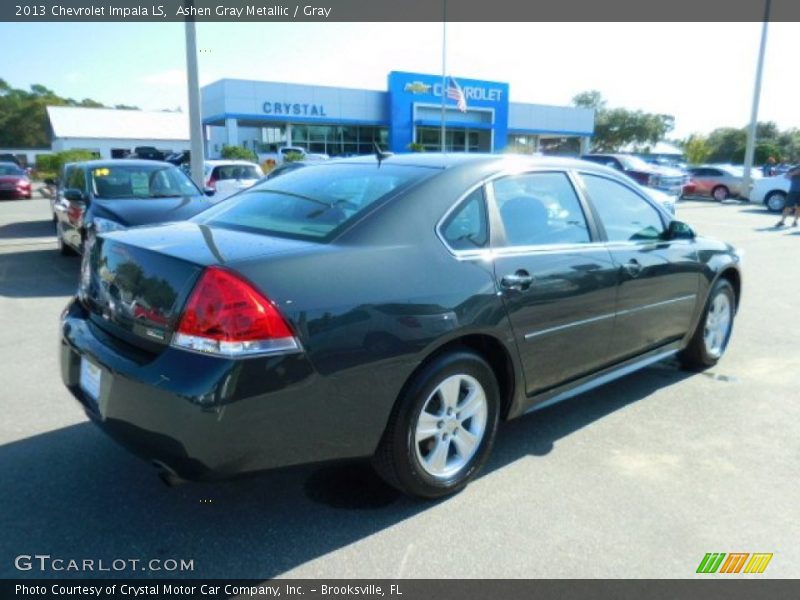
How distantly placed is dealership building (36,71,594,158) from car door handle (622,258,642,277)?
113ft

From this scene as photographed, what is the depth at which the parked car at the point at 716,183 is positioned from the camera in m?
26.4

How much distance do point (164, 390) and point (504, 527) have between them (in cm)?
159

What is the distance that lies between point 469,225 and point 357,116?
40.0 metres

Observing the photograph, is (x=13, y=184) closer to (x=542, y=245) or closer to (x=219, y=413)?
(x=542, y=245)

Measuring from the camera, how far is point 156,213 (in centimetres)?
761

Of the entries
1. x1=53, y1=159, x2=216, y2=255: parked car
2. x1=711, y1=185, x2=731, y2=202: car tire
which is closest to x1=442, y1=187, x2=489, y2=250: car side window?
x1=53, y1=159, x2=216, y2=255: parked car

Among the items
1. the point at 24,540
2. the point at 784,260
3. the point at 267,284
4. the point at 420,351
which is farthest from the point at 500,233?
the point at 784,260

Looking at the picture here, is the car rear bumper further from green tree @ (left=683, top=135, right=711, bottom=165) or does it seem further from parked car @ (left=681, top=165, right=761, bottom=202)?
green tree @ (left=683, top=135, right=711, bottom=165)

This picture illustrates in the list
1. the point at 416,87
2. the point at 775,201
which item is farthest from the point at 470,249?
the point at 416,87

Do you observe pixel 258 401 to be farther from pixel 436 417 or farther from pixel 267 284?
pixel 436 417

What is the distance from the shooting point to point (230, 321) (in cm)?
232

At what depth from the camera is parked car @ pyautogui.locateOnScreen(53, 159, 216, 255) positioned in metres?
7.58

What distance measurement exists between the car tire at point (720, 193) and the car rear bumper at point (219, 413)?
1113 inches

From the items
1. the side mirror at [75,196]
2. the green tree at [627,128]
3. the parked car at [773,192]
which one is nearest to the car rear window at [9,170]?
the side mirror at [75,196]
